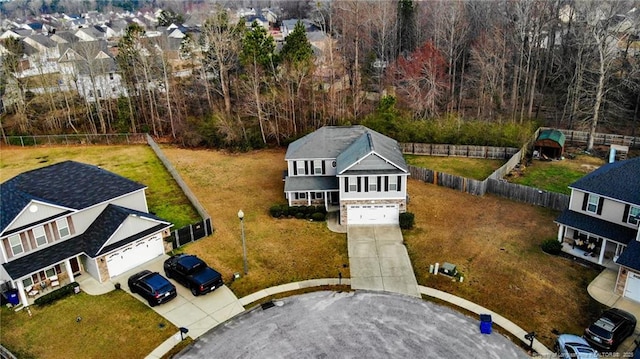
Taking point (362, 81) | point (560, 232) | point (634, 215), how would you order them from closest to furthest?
point (634, 215) → point (560, 232) → point (362, 81)

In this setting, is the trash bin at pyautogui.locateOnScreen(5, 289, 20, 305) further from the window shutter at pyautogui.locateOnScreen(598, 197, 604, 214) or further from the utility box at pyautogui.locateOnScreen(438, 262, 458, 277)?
the window shutter at pyautogui.locateOnScreen(598, 197, 604, 214)

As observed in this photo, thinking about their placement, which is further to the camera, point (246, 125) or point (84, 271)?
point (246, 125)

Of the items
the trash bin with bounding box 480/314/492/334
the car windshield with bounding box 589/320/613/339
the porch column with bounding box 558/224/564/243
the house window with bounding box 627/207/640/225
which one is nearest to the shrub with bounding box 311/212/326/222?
the trash bin with bounding box 480/314/492/334

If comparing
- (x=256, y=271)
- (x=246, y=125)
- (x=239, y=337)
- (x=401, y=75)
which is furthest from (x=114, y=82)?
(x=239, y=337)

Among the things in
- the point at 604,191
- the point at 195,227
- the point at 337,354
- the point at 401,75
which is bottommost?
the point at 337,354

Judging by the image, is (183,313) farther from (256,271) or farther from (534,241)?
(534,241)

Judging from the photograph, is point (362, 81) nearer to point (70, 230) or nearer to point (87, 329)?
point (70, 230)

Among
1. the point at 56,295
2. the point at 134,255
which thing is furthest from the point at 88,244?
the point at 56,295
